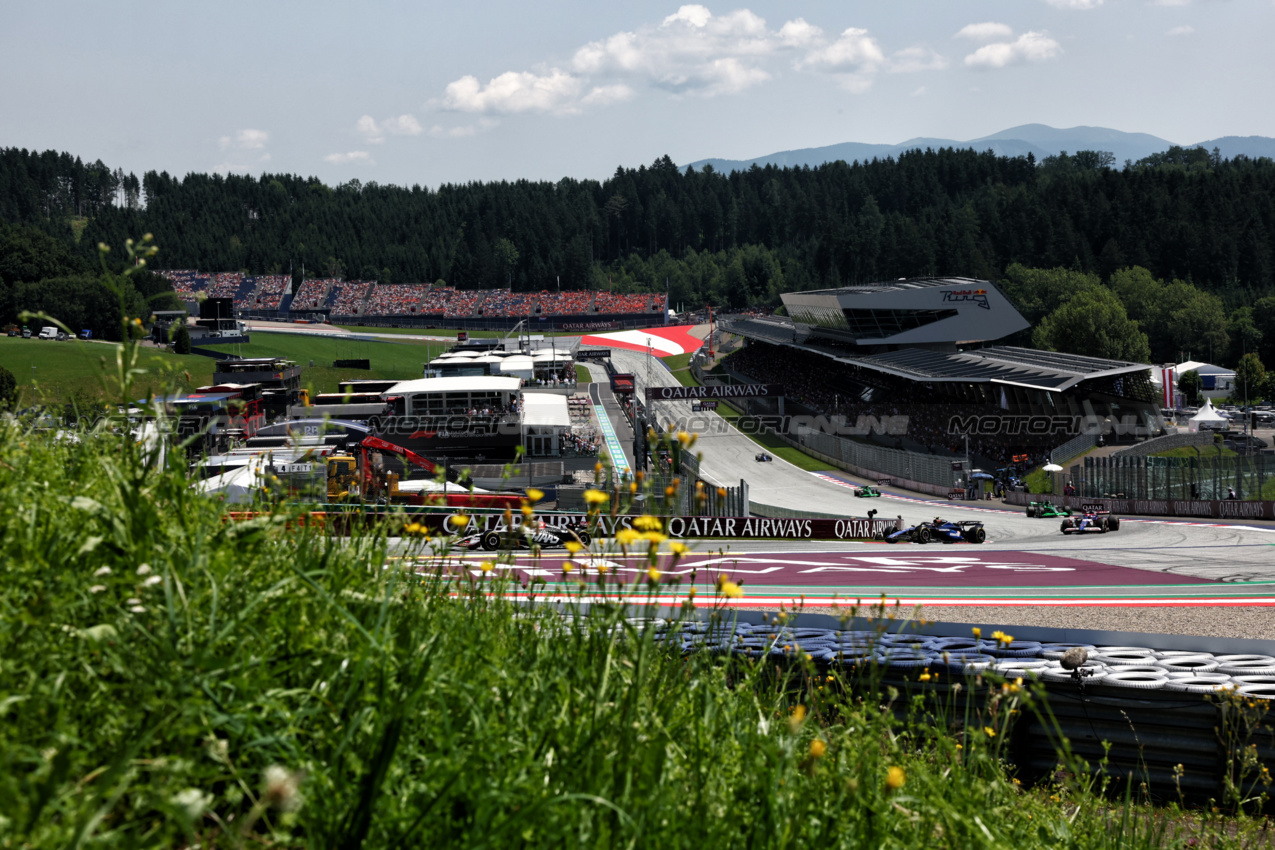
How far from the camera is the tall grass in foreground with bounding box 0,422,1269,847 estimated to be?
2.71m

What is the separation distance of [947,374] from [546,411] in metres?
31.6

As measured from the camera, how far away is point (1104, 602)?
17.0 meters

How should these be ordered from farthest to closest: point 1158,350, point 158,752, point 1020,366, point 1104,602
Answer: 1. point 1158,350
2. point 1020,366
3. point 1104,602
4. point 158,752

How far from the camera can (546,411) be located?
52.6 m

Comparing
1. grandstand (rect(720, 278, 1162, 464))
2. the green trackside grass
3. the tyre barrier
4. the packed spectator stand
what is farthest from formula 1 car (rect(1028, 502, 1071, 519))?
the packed spectator stand

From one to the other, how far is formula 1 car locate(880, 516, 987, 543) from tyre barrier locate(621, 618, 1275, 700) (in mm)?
25641

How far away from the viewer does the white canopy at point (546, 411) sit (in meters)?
49.4

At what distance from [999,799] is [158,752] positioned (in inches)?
148

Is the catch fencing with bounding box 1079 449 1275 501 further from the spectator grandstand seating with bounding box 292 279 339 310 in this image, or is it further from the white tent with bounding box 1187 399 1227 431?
the spectator grandstand seating with bounding box 292 279 339 310

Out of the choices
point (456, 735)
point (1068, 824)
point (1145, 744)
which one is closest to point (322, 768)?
point (456, 735)

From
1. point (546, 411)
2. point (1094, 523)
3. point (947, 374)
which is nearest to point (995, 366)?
point (947, 374)

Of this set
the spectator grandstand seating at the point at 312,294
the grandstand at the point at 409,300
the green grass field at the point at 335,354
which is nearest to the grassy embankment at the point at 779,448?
the green grass field at the point at 335,354

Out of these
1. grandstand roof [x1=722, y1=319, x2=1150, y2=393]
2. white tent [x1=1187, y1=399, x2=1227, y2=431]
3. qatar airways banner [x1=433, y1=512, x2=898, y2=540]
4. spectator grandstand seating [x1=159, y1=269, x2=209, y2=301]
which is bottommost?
white tent [x1=1187, y1=399, x2=1227, y2=431]

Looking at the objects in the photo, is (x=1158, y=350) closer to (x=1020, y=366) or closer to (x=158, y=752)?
(x=1020, y=366)
